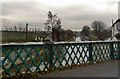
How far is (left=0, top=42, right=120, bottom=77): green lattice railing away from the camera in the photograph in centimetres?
746

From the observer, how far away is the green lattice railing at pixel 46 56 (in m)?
7.46

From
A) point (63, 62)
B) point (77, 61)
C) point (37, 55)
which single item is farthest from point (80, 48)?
point (37, 55)

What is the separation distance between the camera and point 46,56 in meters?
8.81

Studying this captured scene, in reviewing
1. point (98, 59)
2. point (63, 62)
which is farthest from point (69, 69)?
point (98, 59)

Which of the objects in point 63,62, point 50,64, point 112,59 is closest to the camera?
point 50,64

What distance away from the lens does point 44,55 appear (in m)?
8.68

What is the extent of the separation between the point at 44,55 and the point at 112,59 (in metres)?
6.28

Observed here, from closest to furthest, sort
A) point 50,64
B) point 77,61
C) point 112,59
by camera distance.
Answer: point 50,64, point 77,61, point 112,59

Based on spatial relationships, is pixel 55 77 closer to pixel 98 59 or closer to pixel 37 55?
pixel 37 55

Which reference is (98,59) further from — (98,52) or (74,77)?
(74,77)

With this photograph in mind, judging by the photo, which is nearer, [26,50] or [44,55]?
[26,50]

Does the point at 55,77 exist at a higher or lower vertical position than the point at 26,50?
lower

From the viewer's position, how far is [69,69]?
952 centimetres

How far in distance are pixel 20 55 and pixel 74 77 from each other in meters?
2.07
